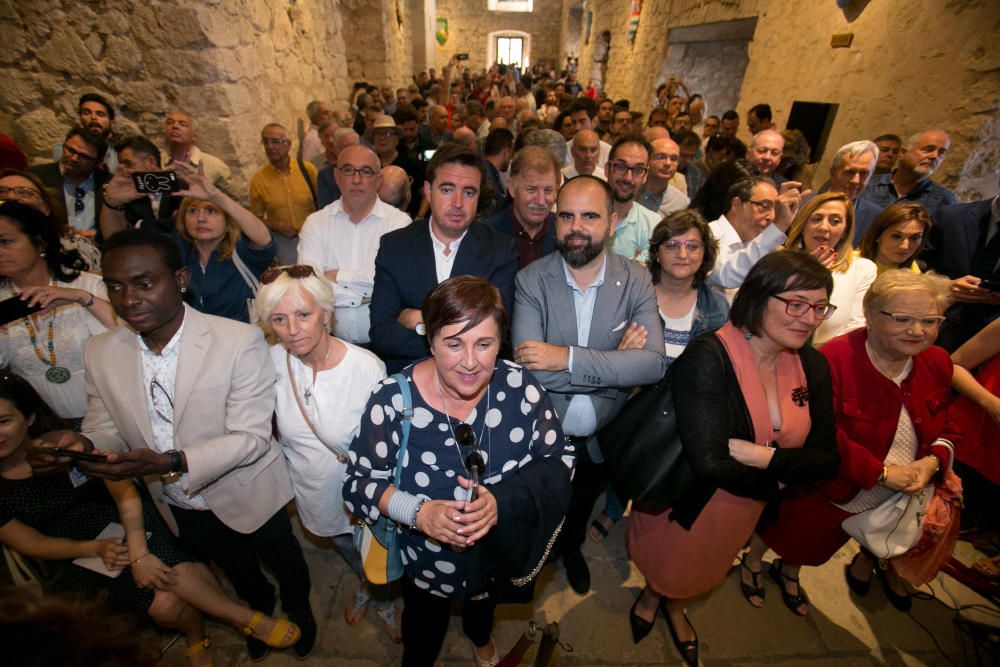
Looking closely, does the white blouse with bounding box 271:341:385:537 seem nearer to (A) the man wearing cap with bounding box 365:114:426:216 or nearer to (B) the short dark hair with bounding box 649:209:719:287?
(B) the short dark hair with bounding box 649:209:719:287

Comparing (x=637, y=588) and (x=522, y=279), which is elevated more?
(x=522, y=279)

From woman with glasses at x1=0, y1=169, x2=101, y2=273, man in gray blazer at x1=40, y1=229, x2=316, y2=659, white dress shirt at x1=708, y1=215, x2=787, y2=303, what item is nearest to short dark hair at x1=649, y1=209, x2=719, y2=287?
white dress shirt at x1=708, y1=215, x2=787, y2=303

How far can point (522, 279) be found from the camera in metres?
2.33

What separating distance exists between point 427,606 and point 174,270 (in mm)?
1855

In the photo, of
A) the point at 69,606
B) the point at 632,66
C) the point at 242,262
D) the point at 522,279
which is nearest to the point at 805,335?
the point at 522,279

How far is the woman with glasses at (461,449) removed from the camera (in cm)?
155

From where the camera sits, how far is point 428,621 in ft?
A: 6.46

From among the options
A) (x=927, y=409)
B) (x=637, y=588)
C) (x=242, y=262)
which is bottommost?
(x=637, y=588)

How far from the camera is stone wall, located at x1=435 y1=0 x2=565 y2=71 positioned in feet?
91.4

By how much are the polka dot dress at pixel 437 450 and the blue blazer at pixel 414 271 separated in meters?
0.70

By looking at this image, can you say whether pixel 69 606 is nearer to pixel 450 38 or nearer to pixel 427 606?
pixel 427 606

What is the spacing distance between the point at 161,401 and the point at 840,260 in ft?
12.8

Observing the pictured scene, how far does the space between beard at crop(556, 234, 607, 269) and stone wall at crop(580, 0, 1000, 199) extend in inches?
184

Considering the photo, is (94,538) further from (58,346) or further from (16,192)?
(16,192)
